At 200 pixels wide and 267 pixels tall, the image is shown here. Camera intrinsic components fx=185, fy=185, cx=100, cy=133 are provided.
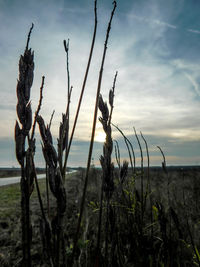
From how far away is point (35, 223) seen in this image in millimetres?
3729

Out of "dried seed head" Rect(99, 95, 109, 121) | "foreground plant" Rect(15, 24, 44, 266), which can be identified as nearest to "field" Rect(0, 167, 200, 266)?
"foreground plant" Rect(15, 24, 44, 266)

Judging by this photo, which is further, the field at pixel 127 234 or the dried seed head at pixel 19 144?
the field at pixel 127 234

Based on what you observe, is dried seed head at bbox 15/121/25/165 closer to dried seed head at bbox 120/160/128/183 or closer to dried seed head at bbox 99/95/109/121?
dried seed head at bbox 99/95/109/121

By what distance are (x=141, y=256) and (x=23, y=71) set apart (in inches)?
42.5

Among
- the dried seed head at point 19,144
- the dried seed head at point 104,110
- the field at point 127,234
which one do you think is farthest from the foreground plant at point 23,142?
the dried seed head at point 104,110

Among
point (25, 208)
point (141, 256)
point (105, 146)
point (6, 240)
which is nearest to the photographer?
point (25, 208)

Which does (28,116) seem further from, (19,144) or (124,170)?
(124,170)

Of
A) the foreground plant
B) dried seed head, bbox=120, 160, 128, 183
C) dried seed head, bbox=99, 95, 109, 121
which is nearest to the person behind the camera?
the foreground plant

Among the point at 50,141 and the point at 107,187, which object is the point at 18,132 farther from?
the point at 107,187

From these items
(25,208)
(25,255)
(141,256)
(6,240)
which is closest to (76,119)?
(25,208)

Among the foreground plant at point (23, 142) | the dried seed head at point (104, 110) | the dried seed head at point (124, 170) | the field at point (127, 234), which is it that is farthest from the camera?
the field at point (127, 234)

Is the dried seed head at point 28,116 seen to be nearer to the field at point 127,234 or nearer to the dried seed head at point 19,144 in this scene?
the dried seed head at point 19,144

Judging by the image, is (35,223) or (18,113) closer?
(18,113)

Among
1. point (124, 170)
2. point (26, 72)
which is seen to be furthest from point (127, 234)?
point (26, 72)
